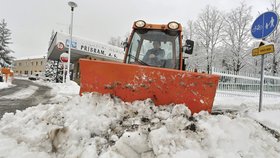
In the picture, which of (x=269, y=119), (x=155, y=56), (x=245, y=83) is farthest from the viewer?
(x=245, y=83)

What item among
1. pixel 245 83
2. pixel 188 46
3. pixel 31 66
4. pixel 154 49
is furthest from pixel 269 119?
pixel 31 66

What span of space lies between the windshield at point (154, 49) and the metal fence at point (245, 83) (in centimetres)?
706

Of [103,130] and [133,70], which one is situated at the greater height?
[133,70]

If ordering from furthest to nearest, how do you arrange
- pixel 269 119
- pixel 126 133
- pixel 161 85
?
pixel 269 119 → pixel 161 85 → pixel 126 133

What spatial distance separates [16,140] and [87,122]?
3.43 ft

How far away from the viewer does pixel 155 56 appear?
539cm

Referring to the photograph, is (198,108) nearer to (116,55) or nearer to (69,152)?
(69,152)

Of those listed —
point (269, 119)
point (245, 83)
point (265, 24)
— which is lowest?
point (269, 119)

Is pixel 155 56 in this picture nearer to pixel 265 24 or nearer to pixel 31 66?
pixel 265 24

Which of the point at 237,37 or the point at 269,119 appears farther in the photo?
the point at 237,37

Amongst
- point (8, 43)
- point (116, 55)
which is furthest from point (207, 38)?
point (8, 43)

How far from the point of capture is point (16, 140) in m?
3.17

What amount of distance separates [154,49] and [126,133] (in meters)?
3.10

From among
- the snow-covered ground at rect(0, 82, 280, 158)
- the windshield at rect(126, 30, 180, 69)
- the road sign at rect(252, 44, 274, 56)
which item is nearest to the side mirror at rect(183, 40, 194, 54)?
the windshield at rect(126, 30, 180, 69)
